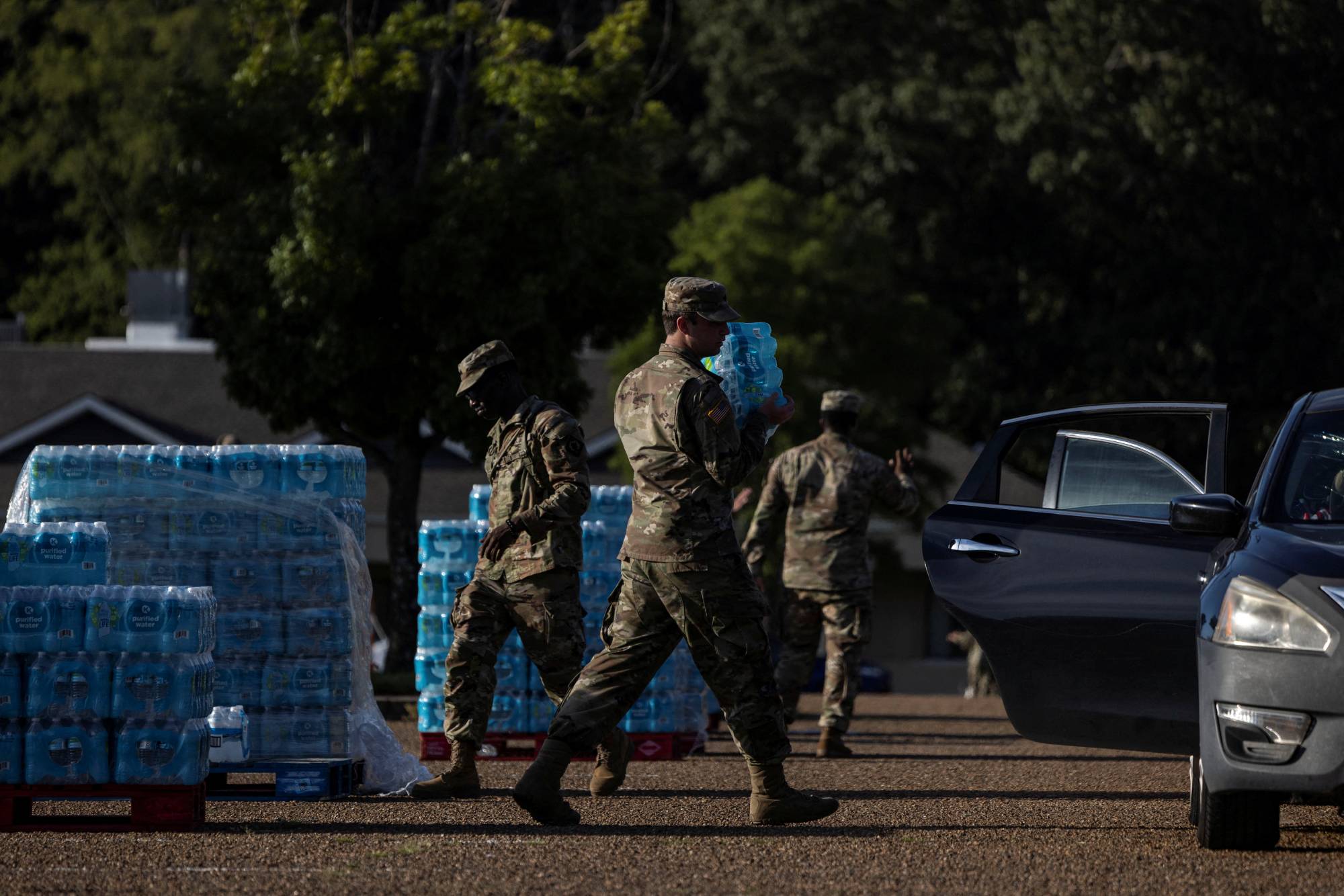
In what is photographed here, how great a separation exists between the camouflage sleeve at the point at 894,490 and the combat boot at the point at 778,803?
4.77 metres

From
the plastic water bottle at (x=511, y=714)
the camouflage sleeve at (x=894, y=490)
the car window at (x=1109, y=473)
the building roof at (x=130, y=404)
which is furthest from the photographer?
the building roof at (x=130, y=404)

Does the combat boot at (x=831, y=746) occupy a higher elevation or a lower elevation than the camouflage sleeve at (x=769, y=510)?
lower

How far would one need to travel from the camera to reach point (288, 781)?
937 cm

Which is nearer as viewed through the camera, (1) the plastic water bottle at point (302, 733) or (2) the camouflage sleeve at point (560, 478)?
(2) the camouflage sleeve at point (560, 478)

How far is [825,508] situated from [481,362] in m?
4.42

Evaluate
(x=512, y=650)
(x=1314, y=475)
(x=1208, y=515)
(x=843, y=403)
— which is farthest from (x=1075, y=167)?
(x=1208, y=515)

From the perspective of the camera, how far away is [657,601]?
805cm

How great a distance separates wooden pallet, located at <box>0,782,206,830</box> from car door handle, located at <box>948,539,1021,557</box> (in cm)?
318

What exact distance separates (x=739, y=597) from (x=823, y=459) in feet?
18.0

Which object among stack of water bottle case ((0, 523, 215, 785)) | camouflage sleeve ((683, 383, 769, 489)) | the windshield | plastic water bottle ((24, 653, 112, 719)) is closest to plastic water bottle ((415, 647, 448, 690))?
stack of water bottle case ((0, 523, 215, 785))

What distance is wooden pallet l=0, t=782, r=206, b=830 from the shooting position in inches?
316

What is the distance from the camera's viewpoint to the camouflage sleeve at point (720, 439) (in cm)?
778

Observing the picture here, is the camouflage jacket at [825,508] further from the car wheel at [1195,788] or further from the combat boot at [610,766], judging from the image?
the car wheel at [1195,788]

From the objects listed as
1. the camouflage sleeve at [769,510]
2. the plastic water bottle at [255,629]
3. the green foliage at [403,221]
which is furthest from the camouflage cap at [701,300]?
the green foliage at [403,221]
